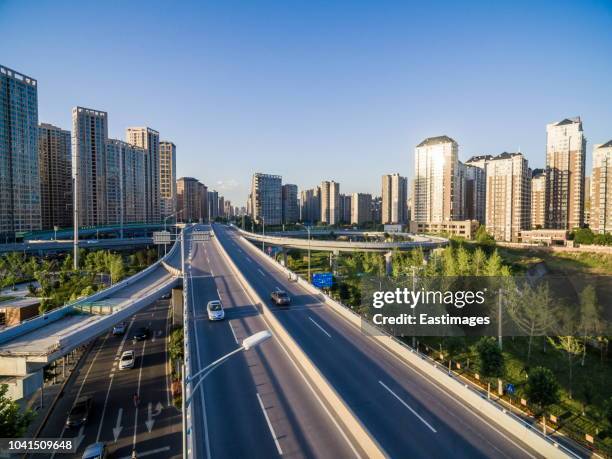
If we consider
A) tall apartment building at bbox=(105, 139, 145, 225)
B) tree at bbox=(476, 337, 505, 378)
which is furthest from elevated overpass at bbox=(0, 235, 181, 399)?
tall apartment building at bbox=(105, 139, 145, 225)

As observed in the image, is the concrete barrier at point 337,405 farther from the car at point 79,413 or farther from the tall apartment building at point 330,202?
the tall apartment building at point 330,202

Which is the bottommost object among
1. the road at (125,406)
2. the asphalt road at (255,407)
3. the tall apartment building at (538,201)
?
the road at (125,406)

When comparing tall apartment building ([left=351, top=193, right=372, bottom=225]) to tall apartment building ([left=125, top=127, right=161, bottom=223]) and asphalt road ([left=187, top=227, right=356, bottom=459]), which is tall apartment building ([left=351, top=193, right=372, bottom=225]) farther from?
asphalt road ([left=187, top=227, right=356, bottom=459])

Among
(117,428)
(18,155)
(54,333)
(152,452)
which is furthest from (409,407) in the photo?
(18,155)

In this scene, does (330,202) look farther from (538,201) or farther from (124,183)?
(124,183)

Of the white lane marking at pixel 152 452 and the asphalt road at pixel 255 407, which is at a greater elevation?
the asphalt road at pixel 255 407

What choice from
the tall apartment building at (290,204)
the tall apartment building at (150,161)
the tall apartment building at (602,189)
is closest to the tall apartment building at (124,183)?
the tall apartment building at (150,161)
